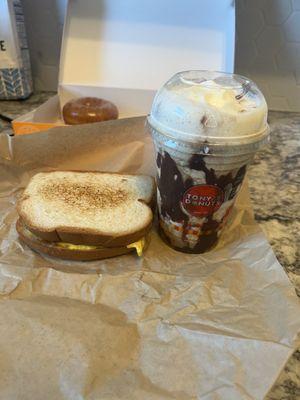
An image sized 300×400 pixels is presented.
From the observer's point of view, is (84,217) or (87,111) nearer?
(84,217)

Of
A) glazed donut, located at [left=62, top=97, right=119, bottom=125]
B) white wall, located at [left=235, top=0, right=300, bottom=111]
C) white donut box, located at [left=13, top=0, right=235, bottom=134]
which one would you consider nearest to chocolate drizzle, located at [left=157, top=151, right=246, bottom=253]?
glazed donut, located at [left=62, top=97, right=119, bottom=125]

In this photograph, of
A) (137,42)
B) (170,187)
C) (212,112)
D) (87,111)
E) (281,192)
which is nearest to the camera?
(212,112)

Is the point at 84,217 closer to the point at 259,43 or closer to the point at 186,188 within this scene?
the point at 186,188

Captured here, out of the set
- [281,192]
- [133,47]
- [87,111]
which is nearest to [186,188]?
[281,192]

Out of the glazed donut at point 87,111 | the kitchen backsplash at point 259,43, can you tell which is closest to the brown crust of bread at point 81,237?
the glazed donut at point 87,111

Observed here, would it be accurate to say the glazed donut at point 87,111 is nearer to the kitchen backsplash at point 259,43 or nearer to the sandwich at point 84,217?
the sandwich at point 84,217

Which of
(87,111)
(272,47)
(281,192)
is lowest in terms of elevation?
(281,192)

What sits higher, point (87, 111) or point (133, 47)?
point (133, 47)
